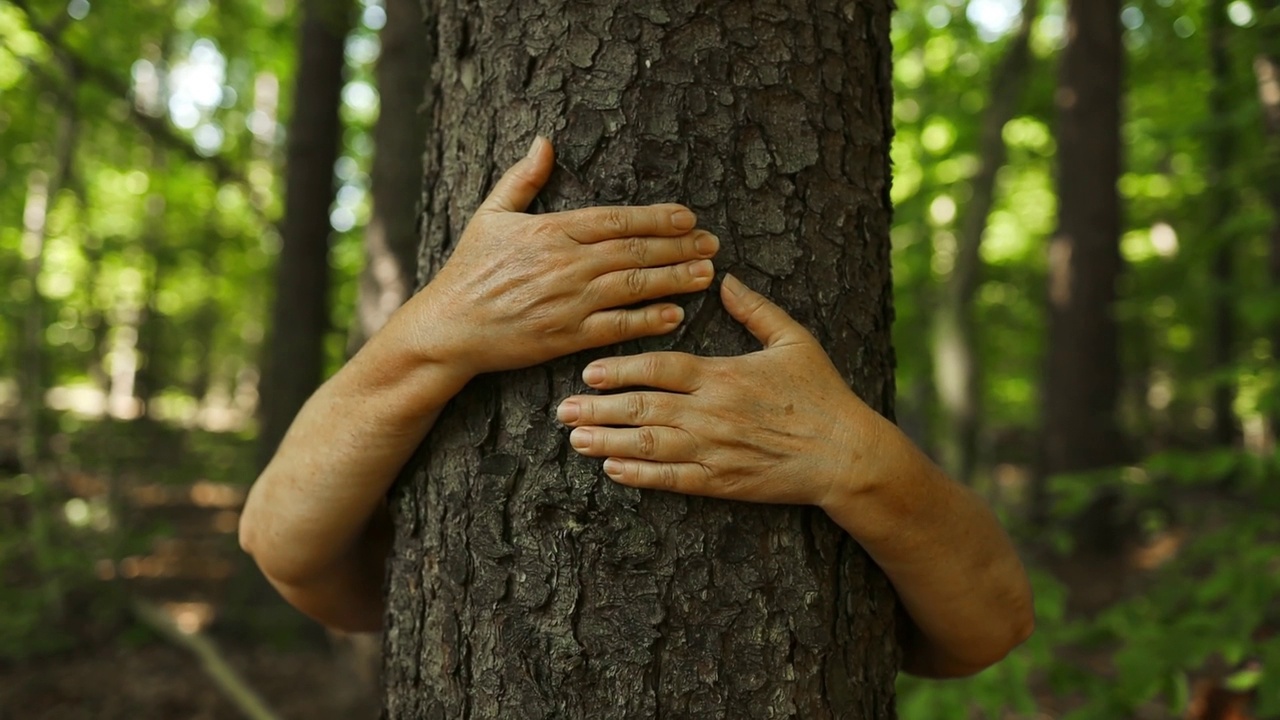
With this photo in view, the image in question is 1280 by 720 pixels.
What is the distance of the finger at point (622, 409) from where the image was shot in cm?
125

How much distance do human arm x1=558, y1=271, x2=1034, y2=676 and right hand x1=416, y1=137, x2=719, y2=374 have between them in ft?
0.21

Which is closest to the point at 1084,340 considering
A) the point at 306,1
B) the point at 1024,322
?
the point at 1024,322

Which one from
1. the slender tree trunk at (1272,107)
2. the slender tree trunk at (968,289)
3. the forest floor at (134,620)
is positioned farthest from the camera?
the slender tree trunk at (968,289)

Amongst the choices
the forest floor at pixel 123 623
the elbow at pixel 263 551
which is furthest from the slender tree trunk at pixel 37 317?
the elbow at pixel 263 551

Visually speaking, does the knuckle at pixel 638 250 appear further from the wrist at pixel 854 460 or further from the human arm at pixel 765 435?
the wrist at pixel 854 460

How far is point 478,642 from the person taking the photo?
139cm

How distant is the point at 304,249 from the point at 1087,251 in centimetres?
710

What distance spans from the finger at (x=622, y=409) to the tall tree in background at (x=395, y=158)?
3.48 meters

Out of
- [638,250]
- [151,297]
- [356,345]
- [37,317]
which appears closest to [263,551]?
[638,250]

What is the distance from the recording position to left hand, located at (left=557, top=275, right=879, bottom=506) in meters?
1.25

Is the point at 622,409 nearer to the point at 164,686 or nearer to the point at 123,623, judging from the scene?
the point at 164,686

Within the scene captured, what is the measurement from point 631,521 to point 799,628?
0.30m

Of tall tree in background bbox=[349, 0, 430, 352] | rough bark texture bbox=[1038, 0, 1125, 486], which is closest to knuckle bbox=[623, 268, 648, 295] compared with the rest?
tall tree in background bbox=[349, 0, 430, 352]

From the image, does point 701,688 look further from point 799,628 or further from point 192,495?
point 192,495
